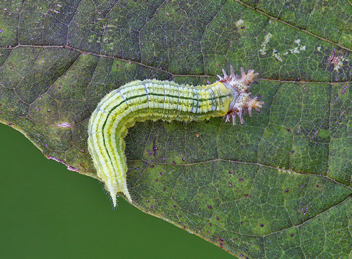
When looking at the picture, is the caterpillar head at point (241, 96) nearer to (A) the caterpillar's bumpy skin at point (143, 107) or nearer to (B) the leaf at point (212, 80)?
(A) the caterpillar's bumpy skin at point (143, 107)

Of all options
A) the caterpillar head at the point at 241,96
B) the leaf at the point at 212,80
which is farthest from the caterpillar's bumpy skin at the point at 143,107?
the leaf at the point at 212,80

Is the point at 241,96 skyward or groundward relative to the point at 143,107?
skyward

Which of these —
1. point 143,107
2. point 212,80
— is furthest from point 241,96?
point 143,107

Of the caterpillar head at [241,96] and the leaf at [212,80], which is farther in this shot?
the caterpillar head at [241,96]

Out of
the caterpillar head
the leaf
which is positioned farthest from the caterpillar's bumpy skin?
the leaf

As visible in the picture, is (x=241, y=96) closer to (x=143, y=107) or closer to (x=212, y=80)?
(x=212, y=80)

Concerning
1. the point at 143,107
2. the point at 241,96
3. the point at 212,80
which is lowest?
the point at 143,107
